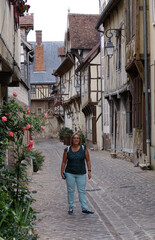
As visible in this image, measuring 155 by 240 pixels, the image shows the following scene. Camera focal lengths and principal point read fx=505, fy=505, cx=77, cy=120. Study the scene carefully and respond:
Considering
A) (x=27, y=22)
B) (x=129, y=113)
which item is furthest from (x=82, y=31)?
(x=129, y=113)

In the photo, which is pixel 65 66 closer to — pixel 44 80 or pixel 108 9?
pixel 44 80

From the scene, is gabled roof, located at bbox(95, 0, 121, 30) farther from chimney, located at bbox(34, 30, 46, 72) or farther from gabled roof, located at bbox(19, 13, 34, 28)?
chimney, located at bbox(34, 30, 46, 72)

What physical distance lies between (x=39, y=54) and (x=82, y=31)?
2614 centimetres

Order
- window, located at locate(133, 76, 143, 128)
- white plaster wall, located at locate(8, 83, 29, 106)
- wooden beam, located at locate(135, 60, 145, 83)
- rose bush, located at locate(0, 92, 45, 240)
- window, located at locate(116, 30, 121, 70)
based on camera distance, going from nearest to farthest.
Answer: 1. rose bush, located at locate(0, 92, 45, 240)
2. white plaster wall, located at locate(8, 83, 29, 106)
3. wooden beam, located at locate(135, 60, 145, 83)
4. window, located at locate(133, 76, 143, 128)
5. window, located at locate(116, 30, 121, 70)

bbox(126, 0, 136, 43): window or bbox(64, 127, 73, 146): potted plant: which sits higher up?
bbox(126, 0, 136, 43): window

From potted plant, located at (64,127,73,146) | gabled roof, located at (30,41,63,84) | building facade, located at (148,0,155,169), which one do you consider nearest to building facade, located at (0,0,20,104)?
building facade, located at (148,0,155,169)

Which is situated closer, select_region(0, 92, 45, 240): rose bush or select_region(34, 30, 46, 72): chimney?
select_region(0, 92, 45, 240): rose bush

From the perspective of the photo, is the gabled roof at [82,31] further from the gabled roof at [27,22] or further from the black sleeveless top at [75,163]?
the black sleeveless top at [75,163]

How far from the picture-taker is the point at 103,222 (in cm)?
802

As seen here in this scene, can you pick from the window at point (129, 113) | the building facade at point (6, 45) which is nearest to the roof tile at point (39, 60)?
the window at point (129, 113)

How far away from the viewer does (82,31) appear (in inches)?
1523

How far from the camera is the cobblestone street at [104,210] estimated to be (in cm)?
715

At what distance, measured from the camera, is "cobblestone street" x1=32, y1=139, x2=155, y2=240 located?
7152 millimetres

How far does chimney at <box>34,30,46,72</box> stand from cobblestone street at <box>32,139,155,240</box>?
48.6 m
